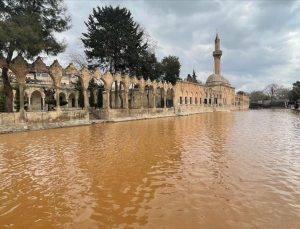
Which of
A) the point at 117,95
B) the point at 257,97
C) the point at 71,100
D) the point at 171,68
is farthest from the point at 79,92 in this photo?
the point at 257,97

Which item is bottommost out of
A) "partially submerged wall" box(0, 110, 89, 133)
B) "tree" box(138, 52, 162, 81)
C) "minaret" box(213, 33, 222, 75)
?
"partially submerged wall" box(0, 110, 89, 133)

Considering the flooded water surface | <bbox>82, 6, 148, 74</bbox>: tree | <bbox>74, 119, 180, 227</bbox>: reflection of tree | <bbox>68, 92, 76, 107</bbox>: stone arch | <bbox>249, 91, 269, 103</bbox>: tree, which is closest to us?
the flooded water surface

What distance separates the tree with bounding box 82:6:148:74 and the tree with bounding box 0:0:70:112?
10.3 metres

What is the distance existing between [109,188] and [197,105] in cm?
4409

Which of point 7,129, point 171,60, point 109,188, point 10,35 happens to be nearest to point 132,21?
point 171,60

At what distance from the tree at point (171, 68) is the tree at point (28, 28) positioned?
26196 mm

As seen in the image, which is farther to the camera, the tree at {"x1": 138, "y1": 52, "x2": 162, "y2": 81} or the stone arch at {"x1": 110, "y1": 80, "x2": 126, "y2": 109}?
the tree at {"x1": 138, "y1": 52, "x2": 162, "y2": 81}

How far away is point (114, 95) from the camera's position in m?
40.1

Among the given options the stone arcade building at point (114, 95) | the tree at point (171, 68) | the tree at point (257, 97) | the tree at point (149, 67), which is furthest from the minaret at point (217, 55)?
the tree at point (257, 97)

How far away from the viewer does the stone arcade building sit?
62.3 feet

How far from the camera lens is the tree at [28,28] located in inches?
650

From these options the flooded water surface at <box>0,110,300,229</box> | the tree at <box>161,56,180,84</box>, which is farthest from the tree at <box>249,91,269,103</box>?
the flooded water surface at <box>0,110,300,229</box>

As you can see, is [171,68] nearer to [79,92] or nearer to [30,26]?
[79,92]

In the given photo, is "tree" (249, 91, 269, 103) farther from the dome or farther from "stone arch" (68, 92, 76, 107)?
"stone arch" (68, 92, 76, 107)
